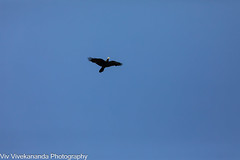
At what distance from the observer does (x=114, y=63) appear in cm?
3578

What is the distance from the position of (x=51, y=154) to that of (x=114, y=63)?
13.0m

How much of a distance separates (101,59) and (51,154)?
12383 mm

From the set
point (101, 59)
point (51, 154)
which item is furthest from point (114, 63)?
point (51, 154)

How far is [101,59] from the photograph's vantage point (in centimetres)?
3456

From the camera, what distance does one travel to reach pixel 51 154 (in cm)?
3281

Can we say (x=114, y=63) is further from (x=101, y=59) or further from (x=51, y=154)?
(x=51, y=154)

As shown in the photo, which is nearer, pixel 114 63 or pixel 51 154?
pixel 51 154

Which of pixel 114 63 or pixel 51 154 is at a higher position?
pixel 114 63

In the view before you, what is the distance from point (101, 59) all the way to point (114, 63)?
2001 mm

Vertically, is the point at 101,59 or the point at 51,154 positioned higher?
the point at 101,59
